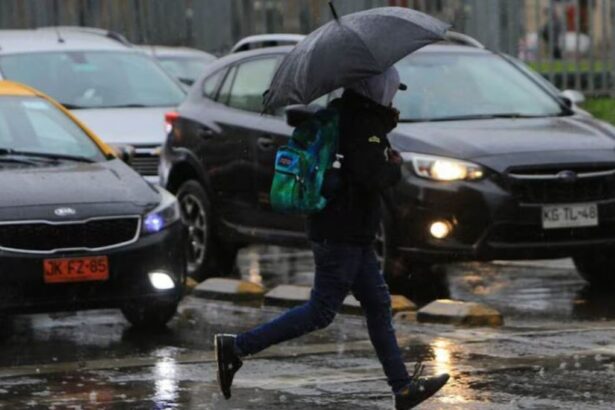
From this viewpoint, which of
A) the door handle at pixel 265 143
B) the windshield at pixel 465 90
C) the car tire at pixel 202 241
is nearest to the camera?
the windshield at pixel 465 90

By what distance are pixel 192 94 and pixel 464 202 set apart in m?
3.71

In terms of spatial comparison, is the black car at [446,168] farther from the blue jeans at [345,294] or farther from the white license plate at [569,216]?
the blue jeans at [345,294]

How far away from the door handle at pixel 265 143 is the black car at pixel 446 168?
0.05 ft

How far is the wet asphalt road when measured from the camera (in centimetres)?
882

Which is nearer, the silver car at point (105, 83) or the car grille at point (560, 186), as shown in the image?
the car grille at point (560, 186)

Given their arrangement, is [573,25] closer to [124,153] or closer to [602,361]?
[124,153]

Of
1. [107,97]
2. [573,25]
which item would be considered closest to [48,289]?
[107,97]

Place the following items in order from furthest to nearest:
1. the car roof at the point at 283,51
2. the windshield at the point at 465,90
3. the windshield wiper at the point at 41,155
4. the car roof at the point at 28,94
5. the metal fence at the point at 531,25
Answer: the metal fence at the point at 531,25
the car roof at the point at 283,51
the windshield at the point at 465,90
the car roof at the point at 28,94
the windshield wiper at the point at 41,155

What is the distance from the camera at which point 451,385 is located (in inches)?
357

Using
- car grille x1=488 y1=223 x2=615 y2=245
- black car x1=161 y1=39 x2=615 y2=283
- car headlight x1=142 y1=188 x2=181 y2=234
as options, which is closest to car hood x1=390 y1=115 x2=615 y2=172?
black car x1=161 y1=39 x2=615 y2=283

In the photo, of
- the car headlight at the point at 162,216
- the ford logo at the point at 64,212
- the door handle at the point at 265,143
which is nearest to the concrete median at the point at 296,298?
the door handle at the point at 265,143

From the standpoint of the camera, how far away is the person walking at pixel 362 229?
8297 millimetres

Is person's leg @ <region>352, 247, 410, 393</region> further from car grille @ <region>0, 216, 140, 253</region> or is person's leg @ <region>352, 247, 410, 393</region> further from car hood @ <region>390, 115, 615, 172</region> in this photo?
car hood @ <region>390, 115, 615, 172</region>

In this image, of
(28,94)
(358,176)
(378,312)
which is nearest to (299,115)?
(358,176)
